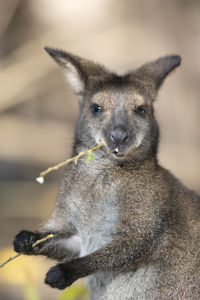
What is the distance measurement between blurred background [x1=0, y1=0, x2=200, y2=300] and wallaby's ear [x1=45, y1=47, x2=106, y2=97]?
19.3 feet

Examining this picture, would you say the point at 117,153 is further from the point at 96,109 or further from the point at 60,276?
the point at 60,276

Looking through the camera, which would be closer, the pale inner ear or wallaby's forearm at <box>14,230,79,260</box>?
wallaby's forearm at <box>14,230,79,260</box>

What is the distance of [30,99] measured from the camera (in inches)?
555

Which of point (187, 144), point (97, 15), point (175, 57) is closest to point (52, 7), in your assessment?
point (97, 15)

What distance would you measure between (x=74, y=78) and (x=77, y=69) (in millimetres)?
153

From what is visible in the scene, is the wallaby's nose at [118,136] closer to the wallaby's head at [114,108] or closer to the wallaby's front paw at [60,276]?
the wallaby's head at [114,108]

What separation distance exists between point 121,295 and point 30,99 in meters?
8.38

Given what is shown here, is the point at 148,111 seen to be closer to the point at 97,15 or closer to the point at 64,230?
the point at 64,230

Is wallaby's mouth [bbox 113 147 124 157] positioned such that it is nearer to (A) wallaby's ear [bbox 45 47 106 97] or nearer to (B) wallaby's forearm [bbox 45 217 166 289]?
(B) wallaby's forearm [bbox 45 217 166 289]

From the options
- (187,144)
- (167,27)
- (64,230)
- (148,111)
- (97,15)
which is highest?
(148,111)

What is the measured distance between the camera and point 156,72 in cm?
697

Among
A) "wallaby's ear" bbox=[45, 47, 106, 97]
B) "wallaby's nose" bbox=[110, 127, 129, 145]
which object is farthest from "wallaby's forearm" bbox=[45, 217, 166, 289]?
"wallaby's ear" bbox=[45, 47, 106, 97]

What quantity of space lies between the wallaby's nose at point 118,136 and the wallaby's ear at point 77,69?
2.68ft

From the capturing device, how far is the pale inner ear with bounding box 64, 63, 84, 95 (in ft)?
22.0
